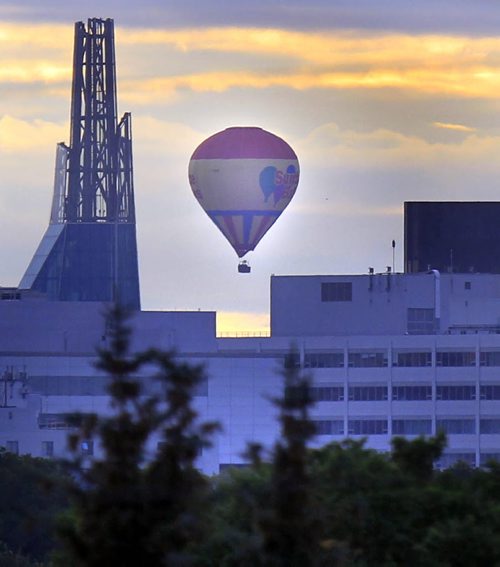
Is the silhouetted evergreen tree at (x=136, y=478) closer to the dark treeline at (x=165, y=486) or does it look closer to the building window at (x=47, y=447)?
the dark treeline at (x=165, y=486)

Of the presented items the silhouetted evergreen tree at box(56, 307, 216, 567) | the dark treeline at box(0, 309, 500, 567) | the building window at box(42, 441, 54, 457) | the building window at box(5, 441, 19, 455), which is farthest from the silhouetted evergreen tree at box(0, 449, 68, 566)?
the silhouetted evergreen tree at box(56, 307, 216, 567)

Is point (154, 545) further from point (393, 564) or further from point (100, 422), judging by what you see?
point (393, 564)

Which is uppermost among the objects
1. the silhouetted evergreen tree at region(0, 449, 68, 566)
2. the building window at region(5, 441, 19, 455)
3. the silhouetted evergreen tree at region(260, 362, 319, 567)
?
the silhouetted evergreen tree at region(260, 362, 319, 567)

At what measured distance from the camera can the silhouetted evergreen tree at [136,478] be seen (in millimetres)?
46562

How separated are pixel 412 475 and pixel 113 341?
2599 centimetres

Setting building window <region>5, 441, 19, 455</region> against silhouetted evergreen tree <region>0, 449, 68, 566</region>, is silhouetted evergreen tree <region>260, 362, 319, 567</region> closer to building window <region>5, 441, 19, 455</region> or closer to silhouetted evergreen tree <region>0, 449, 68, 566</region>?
silhouetted evergreen tree <region>0, 449, 68, 566</region>

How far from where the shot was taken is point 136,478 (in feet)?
155

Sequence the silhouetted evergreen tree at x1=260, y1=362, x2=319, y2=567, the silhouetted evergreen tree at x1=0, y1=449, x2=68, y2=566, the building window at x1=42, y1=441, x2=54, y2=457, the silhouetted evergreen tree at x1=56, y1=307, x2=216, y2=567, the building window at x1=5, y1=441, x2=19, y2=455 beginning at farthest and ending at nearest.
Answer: the building window at x1=42, y1=441, x2=54, y2=457 → the building window at x1=5, y1=441, x2=19, y2=455 → the silhouetted evergreen tree at x1=0, y1=449, x2=68, y2=566 → the silhouetted evergreen tree at x1=260, y1=362, x2=319, y2=567 → the silhouetted evergreen tree at x1=56, y1=307, x2=216, y2=567

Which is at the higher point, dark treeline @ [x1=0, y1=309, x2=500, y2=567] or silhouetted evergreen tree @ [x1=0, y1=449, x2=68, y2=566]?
dark treeline @ [x1=0, y1=309, x2=500, y2=567]

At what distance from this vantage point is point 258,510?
5034 centimetres

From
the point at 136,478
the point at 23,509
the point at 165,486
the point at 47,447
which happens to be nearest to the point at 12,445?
the point at 47,447

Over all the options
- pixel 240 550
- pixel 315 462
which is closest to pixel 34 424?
pixel 315 462

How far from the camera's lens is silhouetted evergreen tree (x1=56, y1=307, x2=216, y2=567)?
4656cm

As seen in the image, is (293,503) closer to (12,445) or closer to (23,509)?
(23,509)
